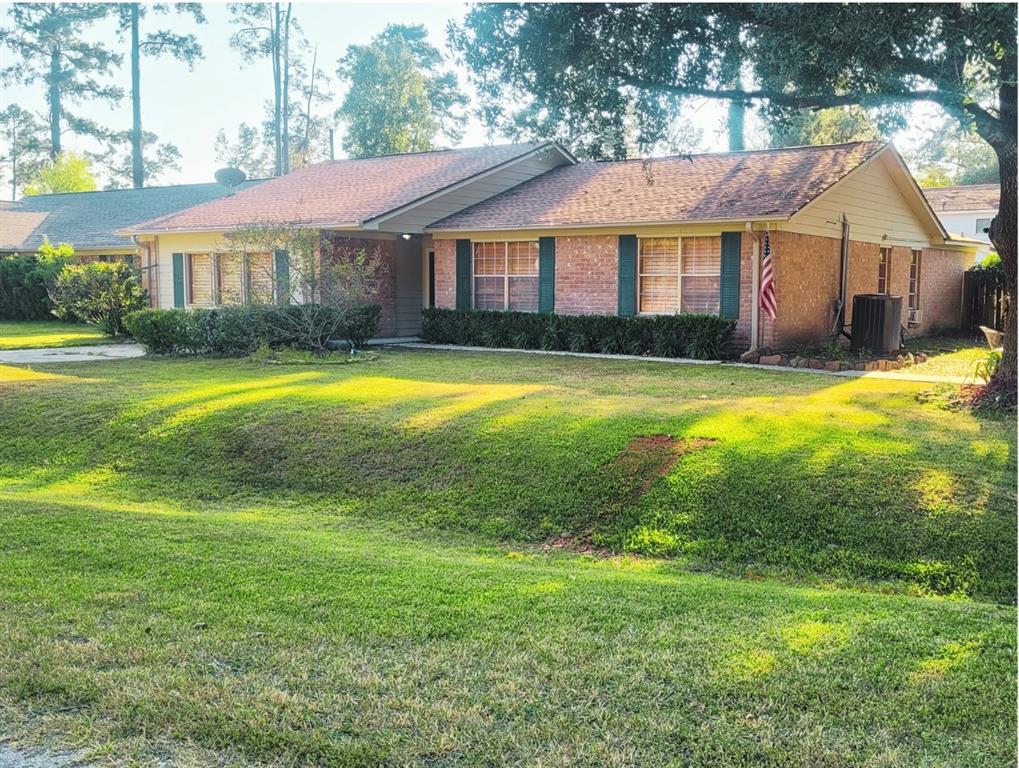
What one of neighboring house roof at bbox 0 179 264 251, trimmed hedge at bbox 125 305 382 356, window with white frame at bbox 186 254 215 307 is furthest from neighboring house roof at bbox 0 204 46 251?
trimmed hedge at bbox 125 305 382 356

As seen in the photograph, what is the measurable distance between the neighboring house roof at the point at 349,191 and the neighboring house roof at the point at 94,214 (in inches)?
227

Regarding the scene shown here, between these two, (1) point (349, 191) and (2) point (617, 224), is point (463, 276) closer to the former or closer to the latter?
(2) point (617, 224)

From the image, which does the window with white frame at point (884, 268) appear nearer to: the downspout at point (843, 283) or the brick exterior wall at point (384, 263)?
the downspout at point (843, 283)

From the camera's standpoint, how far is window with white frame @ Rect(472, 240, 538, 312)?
20297 millimetres

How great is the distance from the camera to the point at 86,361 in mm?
16984

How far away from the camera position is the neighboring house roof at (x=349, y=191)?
2136cm

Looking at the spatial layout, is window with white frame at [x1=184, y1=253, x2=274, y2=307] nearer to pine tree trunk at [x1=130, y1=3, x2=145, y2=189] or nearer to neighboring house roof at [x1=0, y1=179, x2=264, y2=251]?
neighboring house roof at [x1=0, y1=179, x2=264, y2=251]

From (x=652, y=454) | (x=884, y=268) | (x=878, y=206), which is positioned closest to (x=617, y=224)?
(x=878, y=206)

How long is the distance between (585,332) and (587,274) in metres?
1.29

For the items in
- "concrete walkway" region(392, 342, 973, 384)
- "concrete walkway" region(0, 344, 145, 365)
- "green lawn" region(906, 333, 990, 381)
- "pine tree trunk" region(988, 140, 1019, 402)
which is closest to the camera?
"pine tree trunk" region(988, 140, 1019, 402)

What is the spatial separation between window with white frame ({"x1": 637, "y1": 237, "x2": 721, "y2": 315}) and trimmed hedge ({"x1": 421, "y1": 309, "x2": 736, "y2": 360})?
0.70 metres

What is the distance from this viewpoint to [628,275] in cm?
1875

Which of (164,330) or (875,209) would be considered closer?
(164,330)

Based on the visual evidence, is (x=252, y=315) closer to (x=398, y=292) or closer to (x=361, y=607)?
(x=398, y=292)
